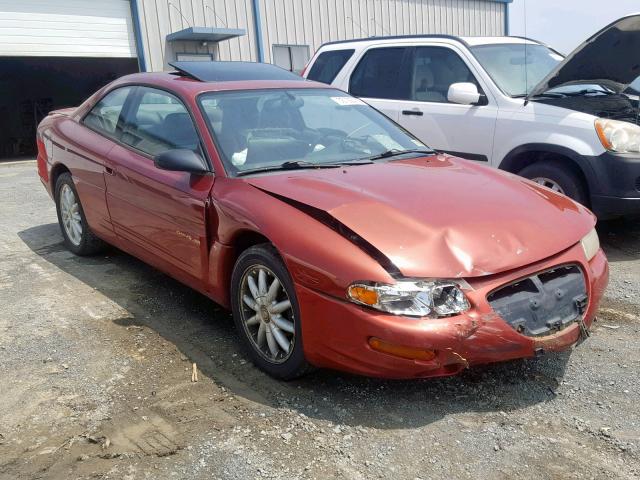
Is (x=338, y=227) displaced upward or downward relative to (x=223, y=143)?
downward

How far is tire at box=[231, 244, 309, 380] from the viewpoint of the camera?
10.2 ft

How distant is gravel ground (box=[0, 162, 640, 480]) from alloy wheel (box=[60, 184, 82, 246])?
51.0 inches

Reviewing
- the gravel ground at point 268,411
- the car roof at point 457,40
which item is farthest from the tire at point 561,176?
the car roof at point 457,40

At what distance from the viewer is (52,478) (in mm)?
2547

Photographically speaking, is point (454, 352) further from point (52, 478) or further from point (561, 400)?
point (52, 478)

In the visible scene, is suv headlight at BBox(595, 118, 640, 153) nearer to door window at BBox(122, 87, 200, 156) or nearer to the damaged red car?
the damaged red car

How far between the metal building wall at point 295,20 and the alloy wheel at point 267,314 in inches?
534

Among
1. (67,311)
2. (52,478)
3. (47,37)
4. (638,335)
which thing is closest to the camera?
(52,478)

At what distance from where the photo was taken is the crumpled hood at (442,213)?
2.86 metres

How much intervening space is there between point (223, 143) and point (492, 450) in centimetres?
225

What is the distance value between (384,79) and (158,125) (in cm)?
319

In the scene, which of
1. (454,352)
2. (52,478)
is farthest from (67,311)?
(454,352)

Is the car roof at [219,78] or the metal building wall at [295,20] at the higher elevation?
the metal building wall at [295,20]

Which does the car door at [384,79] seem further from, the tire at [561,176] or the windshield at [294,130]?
the windshield at [294,130]
